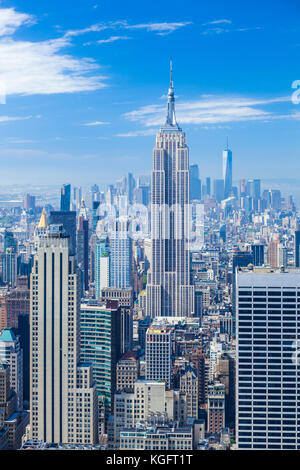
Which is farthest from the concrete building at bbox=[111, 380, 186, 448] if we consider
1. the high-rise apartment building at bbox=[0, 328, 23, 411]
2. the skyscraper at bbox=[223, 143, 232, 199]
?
the skyscraper at bbox=[223, 143, 232, 199]

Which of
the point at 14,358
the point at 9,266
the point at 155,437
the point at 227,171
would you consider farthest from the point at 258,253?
the point at 155,437

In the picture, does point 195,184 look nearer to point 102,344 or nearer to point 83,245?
point 83,245

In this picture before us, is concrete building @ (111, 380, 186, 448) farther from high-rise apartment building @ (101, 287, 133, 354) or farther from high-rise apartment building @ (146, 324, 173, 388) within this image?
high-rise apartment building @ (101, 287, 133, 354)

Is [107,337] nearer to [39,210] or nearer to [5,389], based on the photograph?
[5,389]

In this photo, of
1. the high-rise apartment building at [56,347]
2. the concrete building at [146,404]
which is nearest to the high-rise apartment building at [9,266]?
the high-rise apartment building at [56,347]
